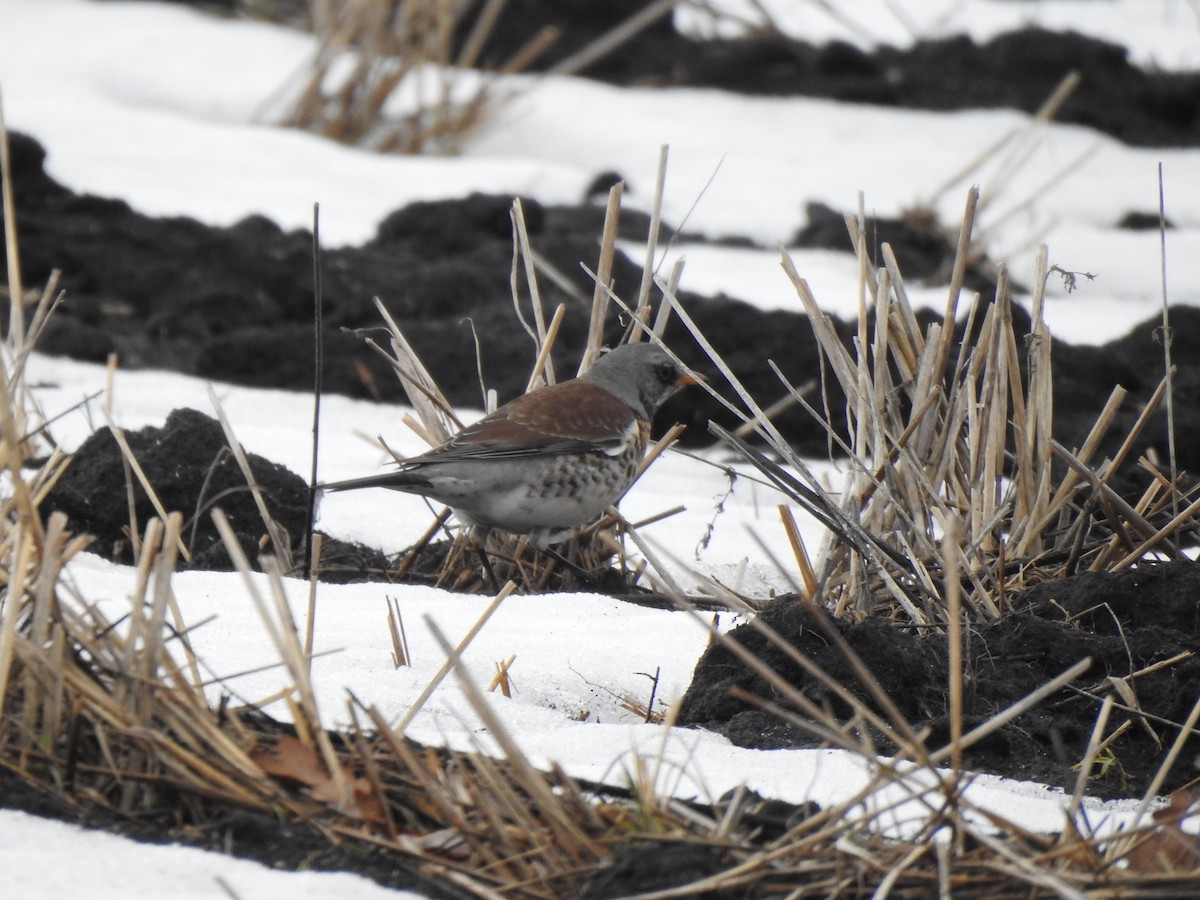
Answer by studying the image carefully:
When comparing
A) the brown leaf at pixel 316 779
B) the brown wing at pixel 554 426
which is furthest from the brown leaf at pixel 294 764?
the brown wing at pixel 554 426

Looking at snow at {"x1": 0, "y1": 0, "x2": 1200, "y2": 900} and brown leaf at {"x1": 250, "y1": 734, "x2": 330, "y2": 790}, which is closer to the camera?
brown leaf at {"x1": 250, "y1": 734, "x2": 330, "y2": 790}

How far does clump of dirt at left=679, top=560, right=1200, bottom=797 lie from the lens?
3.06 meters

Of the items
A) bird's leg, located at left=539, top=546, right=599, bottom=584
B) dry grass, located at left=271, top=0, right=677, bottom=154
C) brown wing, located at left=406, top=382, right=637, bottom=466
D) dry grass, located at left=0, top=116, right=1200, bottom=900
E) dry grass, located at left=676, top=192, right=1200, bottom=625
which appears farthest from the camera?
dry grass, located at left=271, top=0, right=677, bottom=154

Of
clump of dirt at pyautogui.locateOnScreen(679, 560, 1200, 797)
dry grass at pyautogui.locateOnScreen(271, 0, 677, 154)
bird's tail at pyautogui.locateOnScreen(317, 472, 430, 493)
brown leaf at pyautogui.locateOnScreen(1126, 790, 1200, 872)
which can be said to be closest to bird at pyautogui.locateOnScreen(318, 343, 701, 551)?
bird's tail at pyautogui.locateOnScreen(317, 472, 430, 493)

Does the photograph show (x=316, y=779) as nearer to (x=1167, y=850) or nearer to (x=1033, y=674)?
(x=1167, y=850)

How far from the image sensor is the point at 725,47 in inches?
486

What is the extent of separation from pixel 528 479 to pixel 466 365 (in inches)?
78.6

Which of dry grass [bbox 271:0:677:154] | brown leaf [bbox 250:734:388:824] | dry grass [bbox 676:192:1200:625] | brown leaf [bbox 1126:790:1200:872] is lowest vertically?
brown leaf [bbox 250:734:388:824]

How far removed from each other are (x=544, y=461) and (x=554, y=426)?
0.46 ft

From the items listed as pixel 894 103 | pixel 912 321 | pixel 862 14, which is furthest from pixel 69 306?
pixel 862 14

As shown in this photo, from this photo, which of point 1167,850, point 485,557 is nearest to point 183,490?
point 485,557

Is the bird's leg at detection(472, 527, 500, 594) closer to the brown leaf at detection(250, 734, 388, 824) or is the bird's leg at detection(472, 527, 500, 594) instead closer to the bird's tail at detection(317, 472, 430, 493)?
the bird's tail at detection(317, 472, 430, 493)

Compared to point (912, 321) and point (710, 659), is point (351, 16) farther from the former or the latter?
point (710, 659)

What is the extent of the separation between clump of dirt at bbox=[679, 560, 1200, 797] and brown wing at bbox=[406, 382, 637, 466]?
1592mm
